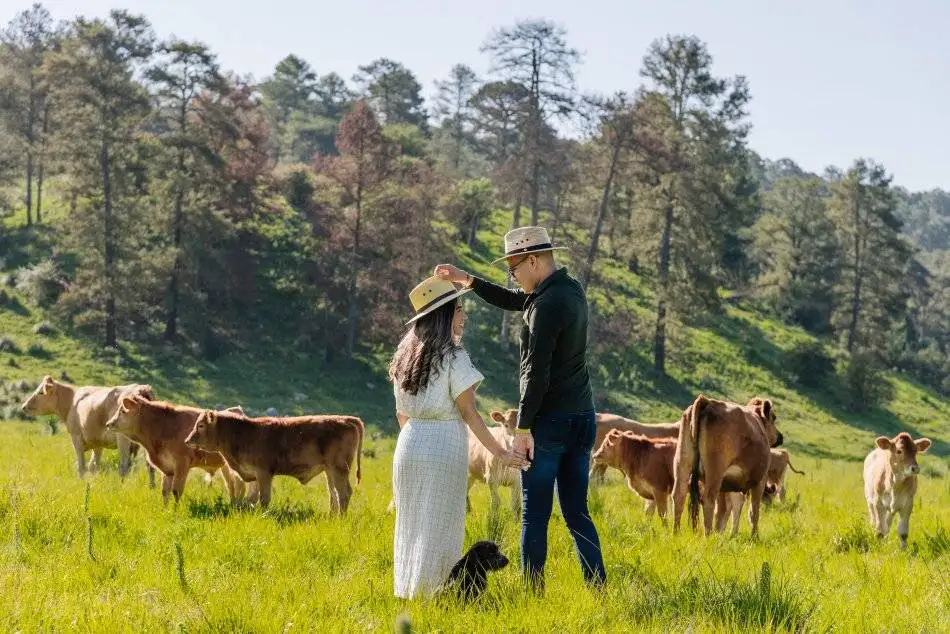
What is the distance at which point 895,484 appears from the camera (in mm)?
9805

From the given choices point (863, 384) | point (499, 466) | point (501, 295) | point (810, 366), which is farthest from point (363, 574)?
point (810, 366)

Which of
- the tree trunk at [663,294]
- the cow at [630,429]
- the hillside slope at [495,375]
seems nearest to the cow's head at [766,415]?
the cow at [630,429]

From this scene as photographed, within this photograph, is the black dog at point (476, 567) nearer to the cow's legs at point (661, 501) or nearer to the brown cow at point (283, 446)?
the brown cow at point (283, 446)

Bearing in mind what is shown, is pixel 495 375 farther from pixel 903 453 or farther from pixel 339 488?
pixel 903 453

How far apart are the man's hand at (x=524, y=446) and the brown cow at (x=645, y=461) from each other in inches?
196

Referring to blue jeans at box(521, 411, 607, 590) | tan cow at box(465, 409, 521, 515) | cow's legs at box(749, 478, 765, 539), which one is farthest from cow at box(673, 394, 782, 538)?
blue jeans at box(521, 411, 607, 590)

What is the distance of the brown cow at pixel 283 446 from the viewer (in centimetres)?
1002

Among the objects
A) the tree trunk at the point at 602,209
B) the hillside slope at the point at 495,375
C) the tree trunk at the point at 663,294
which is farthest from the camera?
the tree trunk at the point at 663,294

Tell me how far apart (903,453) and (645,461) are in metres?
2.82

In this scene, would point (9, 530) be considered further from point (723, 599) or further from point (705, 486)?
point (705, 486)

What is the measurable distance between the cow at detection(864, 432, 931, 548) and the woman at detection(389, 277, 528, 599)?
224 inches

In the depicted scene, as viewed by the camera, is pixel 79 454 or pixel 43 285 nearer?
pixel 79 454

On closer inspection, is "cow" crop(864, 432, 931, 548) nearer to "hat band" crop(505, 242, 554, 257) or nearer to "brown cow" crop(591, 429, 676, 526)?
"brown cow" crop(591, 429, 676, 526)

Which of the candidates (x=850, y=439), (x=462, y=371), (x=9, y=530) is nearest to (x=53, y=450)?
(x=9, y=530)
